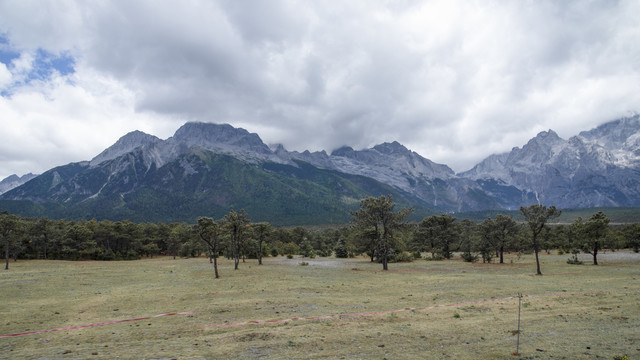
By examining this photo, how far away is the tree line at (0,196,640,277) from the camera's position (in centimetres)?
4778

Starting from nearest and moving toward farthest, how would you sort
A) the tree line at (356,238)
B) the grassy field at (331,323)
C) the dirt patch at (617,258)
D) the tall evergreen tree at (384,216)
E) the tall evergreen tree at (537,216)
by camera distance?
the grassy field at (331,323) < the tall evergreen tree at (537,216) < the tree line at (356,238) < the tall evergreen tree at (384,216) < the dirt patch at (617,258)

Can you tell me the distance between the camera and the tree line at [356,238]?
157 ft

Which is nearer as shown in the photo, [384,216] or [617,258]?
[384,216]

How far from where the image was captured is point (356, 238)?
2365 inches

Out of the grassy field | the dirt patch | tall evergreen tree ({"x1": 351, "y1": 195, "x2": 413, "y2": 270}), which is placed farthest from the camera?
the dirt patch

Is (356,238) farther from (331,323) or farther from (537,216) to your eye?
(331,323)

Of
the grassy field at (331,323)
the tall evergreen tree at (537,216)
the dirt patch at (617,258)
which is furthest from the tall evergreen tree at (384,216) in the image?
the dirt patch at (617,258)

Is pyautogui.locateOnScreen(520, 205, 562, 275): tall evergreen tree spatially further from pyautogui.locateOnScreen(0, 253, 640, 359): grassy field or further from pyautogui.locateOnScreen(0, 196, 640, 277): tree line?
pyautogui.locateOnScreen(0, 253, 640, 359): grassy field

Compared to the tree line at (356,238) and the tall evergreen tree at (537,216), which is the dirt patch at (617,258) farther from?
the tall evergreen tree at (537,216)

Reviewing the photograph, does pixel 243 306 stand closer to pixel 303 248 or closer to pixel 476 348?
pixel 476 348

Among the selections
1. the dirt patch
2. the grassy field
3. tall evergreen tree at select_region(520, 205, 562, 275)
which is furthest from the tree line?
the grassy field

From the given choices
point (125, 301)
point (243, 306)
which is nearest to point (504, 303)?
point (243, 306)

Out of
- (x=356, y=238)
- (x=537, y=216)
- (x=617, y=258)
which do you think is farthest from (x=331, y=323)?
(x=617, y=258)

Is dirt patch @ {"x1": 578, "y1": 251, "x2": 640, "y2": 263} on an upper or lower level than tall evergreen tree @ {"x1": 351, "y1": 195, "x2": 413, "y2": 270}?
lower
